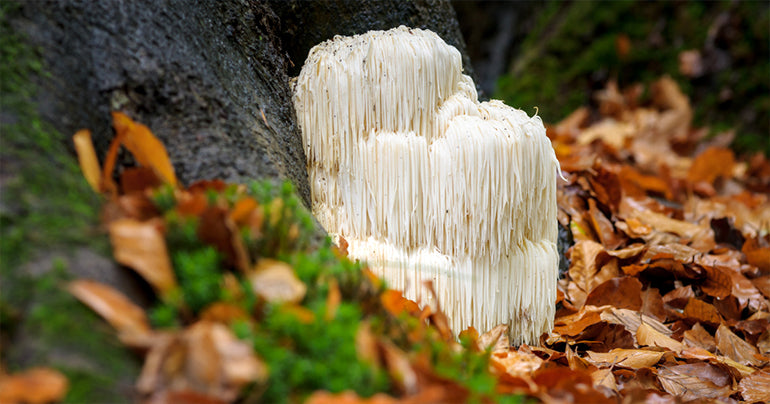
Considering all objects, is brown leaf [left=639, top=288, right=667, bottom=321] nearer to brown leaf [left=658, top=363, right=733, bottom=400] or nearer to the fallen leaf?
brown leaf [left=658, top=363, right=733, bottom=400]

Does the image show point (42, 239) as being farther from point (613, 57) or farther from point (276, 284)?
point (613, 57)

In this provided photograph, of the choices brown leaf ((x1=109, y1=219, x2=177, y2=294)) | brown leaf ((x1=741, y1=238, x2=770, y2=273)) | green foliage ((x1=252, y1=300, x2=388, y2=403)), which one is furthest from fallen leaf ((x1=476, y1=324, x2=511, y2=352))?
brown leaf ((x1=741, y1=238, x2=770, y2=273))

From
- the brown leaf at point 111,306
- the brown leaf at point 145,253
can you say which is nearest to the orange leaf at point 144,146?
the brown leaf at point 145,253

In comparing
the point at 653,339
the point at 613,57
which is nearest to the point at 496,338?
the point at 653,339

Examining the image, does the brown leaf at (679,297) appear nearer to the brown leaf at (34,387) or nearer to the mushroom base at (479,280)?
the mushroom base at (479,280)


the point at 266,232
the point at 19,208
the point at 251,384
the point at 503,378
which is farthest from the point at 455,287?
the point at 19,208

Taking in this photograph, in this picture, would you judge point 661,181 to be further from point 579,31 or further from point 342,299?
point 342,299

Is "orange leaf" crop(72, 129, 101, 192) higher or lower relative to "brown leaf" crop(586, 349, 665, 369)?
higher
